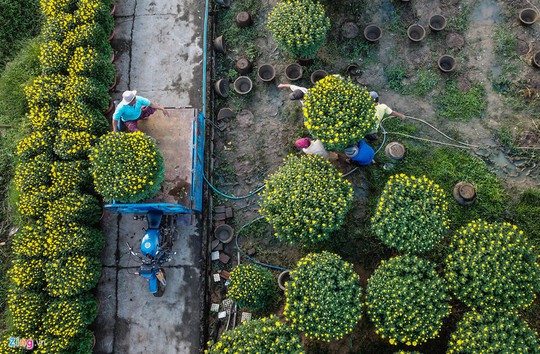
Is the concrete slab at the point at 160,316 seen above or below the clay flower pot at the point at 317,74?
below

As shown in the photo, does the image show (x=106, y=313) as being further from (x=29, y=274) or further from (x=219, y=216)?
(x=219, y=216)

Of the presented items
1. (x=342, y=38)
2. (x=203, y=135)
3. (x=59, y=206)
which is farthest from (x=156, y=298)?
(x=342, y=38)

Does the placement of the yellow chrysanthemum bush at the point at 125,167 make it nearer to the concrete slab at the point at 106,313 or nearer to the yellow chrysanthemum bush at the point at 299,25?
the concrete slab at the point at 106,313

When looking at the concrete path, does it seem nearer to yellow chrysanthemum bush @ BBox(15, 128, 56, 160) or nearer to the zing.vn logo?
the zing.vn logo

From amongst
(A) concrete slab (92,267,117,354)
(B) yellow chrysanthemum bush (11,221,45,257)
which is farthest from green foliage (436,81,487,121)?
(B) yellow chrysanthemum bush (11,221,45,257)

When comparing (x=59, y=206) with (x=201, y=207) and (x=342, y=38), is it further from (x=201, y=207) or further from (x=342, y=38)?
(x=342, y=38)

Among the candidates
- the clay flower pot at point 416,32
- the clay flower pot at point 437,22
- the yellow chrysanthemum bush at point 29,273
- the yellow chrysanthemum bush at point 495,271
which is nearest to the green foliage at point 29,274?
the yellow chrysanthemum bush at point 29,273

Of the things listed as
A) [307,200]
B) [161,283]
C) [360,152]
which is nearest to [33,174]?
[161,283]
